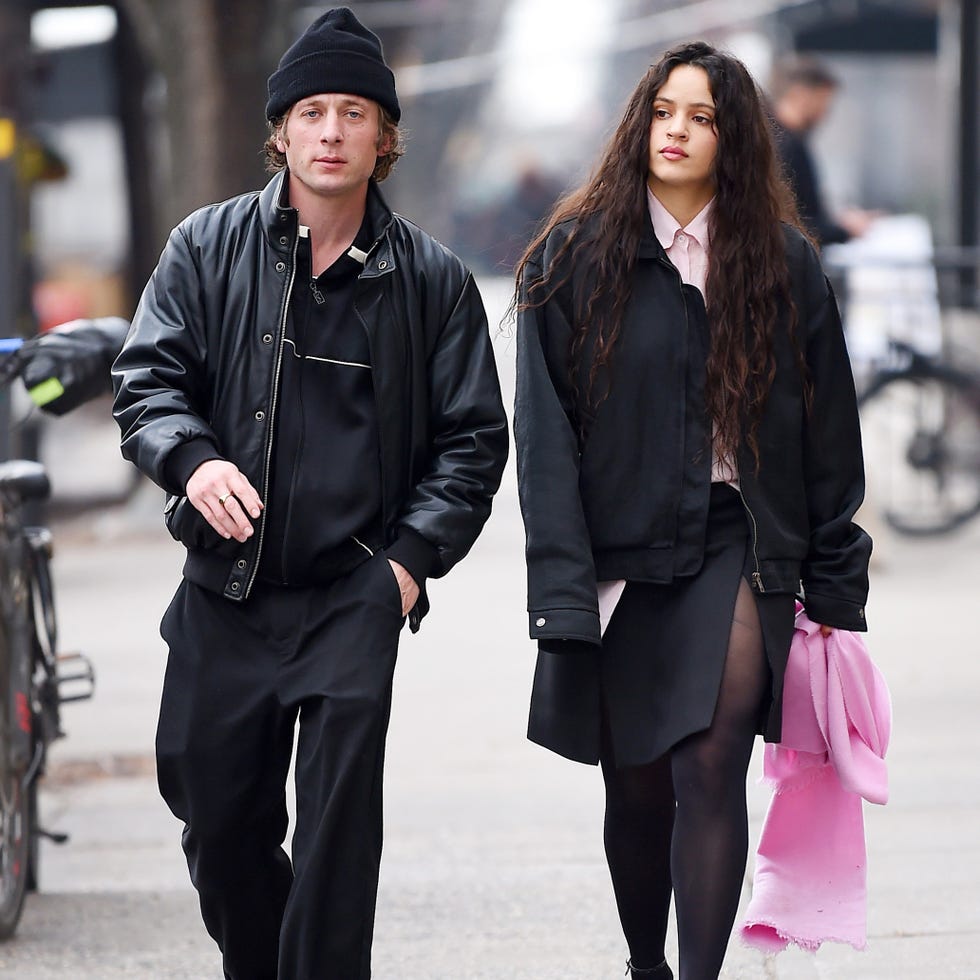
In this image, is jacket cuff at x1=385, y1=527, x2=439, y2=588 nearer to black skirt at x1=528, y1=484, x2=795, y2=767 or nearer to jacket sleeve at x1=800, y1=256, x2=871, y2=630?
black skirt at x1=528, y1=484, x2=795, y2=767

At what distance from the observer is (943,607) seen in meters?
9.07

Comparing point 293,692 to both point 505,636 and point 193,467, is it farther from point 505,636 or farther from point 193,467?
point 505,636

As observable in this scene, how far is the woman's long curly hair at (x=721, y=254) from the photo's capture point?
3.80m

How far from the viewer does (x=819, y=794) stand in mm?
4000

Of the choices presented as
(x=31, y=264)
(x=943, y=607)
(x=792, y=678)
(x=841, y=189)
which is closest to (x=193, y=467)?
(x=792, y=678)

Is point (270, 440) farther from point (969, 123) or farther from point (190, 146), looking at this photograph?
point (969, 123)

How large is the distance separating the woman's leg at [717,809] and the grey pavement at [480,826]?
0.82 m

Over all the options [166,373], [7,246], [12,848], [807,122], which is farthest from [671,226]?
[807,122]

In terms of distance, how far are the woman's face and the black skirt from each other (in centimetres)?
59

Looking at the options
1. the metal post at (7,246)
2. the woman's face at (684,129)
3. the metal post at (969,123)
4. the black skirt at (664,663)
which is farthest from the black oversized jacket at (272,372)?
the metal post at (969,123)

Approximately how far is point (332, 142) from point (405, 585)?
0.80 metres

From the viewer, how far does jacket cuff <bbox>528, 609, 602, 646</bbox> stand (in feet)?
12.1

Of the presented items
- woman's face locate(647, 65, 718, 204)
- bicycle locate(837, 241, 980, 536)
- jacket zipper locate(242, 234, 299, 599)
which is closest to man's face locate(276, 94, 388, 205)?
jacket zipper locate(242, 234, 299, 599)

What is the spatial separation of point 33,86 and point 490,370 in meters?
11.2
